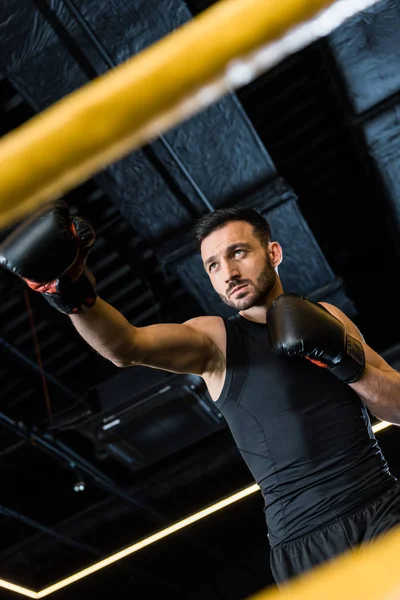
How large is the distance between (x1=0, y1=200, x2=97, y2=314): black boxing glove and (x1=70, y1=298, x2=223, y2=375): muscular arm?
0.38ft

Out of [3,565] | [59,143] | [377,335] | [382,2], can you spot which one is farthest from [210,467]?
[59,143]

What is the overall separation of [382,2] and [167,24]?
3.23ft

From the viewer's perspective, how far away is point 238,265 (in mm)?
1832

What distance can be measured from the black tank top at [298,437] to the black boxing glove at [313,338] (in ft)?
0.19

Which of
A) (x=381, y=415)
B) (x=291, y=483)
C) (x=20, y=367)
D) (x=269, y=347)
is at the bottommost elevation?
(x=20, y=367)

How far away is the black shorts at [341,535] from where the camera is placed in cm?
142

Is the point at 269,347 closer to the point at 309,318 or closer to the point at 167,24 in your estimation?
the point at 309,318

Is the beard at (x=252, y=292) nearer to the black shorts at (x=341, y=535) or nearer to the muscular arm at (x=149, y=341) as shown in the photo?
the muscular arm at (x=149, y=341)

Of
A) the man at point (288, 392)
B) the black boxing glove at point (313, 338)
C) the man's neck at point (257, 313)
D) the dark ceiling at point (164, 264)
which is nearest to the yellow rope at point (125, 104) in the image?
the man at point (288, 392)

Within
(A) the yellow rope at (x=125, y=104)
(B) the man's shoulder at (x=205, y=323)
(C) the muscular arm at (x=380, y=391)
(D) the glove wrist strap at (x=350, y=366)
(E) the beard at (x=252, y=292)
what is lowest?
(C) the muscular arm at (x=380, y=391)

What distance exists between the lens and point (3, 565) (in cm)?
654

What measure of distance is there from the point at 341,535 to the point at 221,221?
88cm

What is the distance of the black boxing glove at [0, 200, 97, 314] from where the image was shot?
1176 mm

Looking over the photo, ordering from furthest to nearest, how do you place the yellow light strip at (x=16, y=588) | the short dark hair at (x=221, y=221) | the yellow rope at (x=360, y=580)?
the yellow light strip at (x=16, y=588)
the short dark hair at (x=221, y=221)
the yellow rope at (x=360, y=580)
